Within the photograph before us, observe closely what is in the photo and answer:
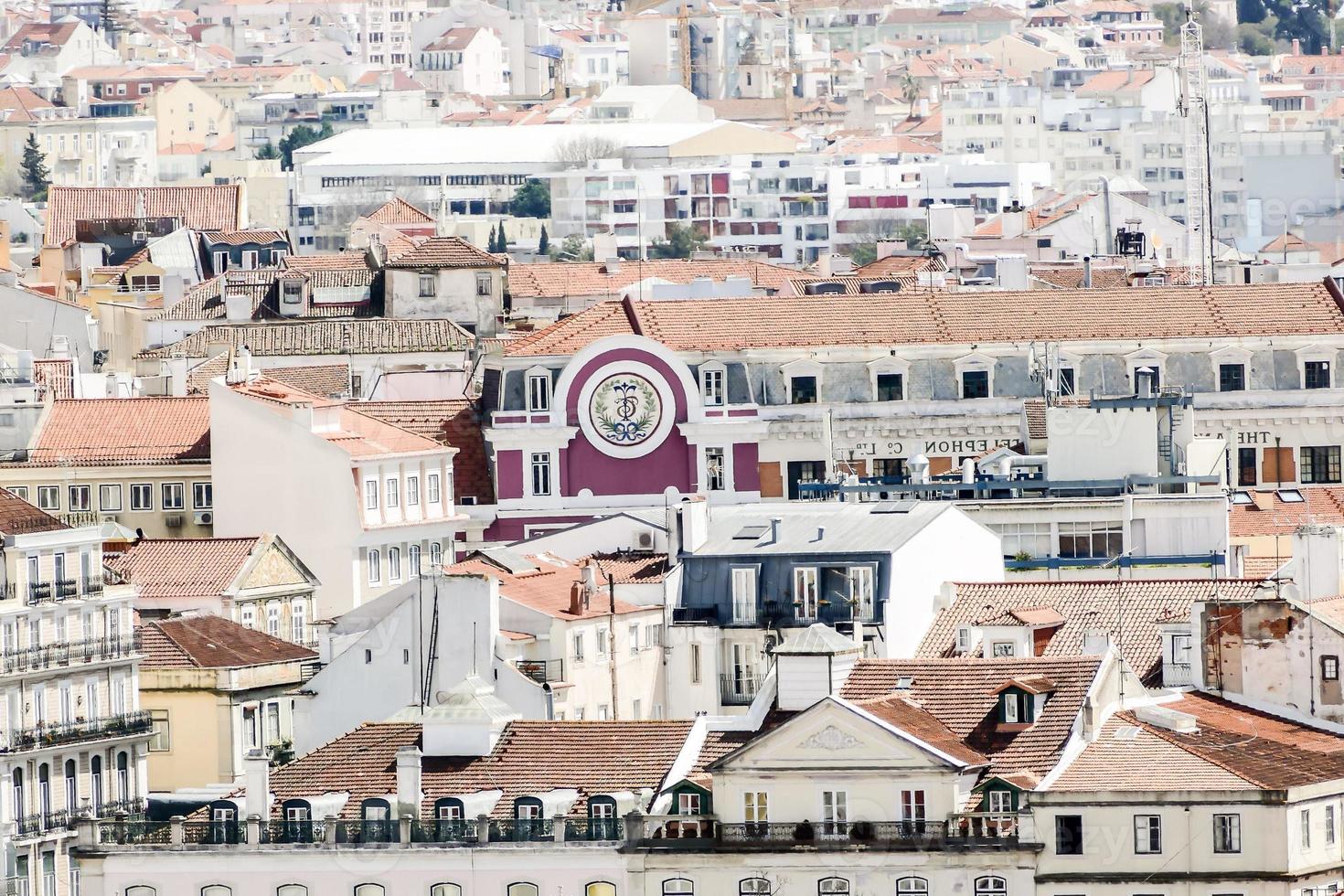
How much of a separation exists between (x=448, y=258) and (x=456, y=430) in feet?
123

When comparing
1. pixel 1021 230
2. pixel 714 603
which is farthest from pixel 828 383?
pixel 1021 230

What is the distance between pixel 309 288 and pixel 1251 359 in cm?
4003

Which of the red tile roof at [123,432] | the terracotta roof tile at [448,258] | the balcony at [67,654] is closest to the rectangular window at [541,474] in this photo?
the red tile roof at [123,432]

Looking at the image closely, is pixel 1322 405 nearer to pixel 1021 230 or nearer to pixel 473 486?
pixel 473 486

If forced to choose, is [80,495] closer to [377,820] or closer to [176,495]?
[176,495]

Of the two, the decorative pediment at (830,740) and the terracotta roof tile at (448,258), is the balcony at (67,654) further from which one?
the terracotta roof tile at (448,258)

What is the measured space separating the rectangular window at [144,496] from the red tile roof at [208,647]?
15293 millimetres

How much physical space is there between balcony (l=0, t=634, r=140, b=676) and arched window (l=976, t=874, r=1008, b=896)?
913 inches

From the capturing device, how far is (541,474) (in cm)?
9888

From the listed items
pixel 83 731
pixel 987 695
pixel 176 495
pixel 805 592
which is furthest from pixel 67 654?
pixel 987 695

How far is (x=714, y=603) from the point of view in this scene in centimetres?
7844

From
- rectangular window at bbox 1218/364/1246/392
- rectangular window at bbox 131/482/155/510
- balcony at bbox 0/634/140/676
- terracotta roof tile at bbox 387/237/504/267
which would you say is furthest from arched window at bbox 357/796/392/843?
terracotta roof tile at bbox 387/237/504/267

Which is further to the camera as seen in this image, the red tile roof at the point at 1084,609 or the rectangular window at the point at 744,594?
the rectangular window at the point at 744,594

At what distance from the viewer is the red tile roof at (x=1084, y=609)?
236 feet
